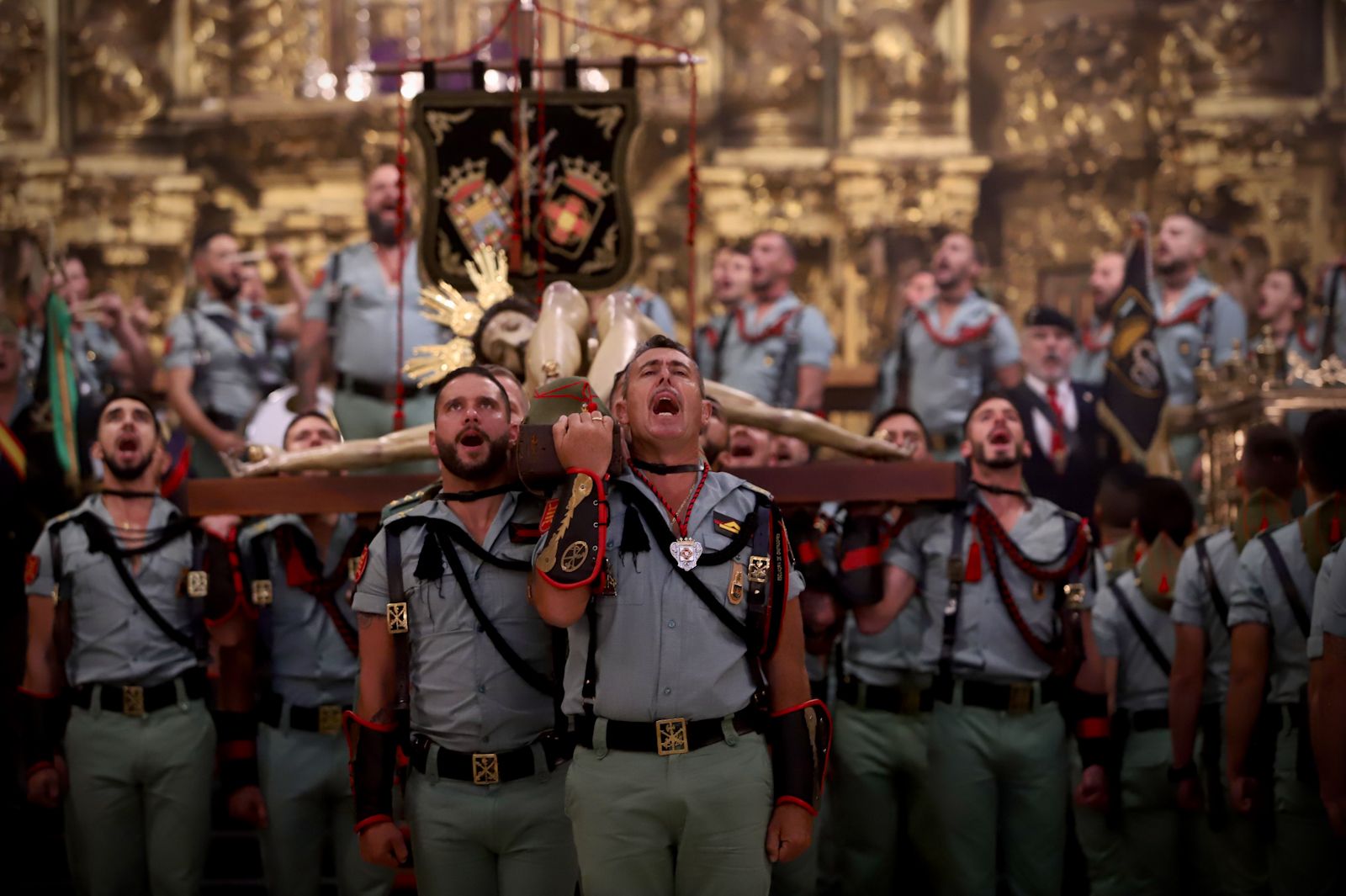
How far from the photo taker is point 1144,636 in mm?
6223

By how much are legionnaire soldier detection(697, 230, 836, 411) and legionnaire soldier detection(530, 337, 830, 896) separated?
6858 mm

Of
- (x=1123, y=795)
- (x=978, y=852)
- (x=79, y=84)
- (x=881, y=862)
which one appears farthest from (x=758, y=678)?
(x=79, y=84)

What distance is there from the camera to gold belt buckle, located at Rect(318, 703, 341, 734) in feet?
18.8

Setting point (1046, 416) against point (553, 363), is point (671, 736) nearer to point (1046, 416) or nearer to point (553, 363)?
point (553, 363)

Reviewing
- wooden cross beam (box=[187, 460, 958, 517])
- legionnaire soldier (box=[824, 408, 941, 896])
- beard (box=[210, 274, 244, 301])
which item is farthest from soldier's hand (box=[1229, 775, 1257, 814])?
beard (box=[210, 274, 244, 301])

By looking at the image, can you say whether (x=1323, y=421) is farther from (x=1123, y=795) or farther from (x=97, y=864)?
(x=97, y=864)

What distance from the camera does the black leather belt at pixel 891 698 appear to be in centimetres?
603

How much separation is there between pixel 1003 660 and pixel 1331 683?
4.53ft

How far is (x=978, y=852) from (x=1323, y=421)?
6.34 ft

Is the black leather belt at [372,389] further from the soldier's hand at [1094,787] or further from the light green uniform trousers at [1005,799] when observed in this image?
the soldier's hand at [1094,787]

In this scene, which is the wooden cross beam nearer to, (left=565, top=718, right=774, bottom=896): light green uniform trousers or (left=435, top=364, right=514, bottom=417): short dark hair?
(left=435, top=364, right=514, bottom=417): short dark hair

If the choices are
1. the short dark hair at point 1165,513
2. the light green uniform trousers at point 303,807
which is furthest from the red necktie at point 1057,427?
the light green uniform trousers at point 303,807

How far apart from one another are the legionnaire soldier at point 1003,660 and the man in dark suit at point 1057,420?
17.3 feet

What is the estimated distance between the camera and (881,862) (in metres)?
6.01
